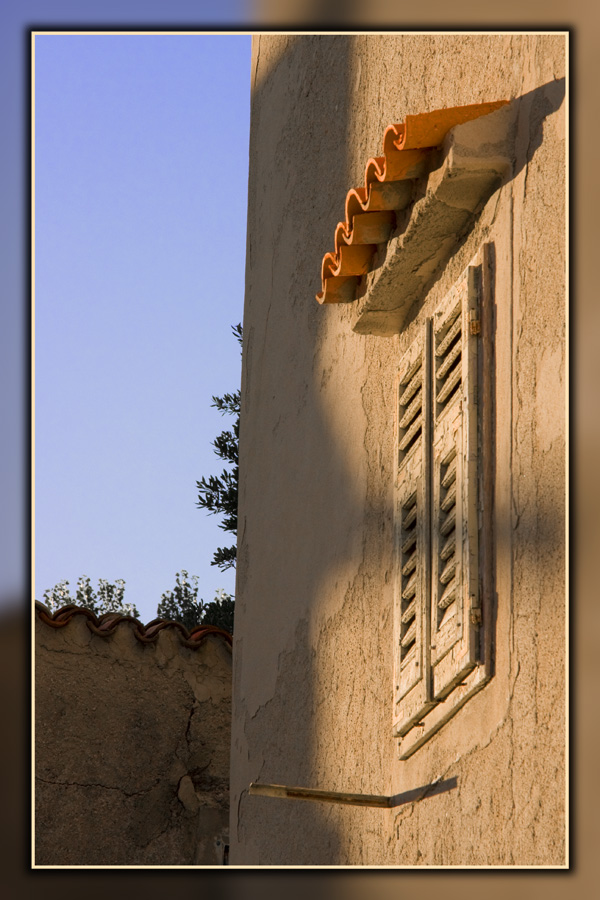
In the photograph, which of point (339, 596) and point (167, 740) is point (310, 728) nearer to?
point (339, 596)

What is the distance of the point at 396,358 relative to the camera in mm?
3115

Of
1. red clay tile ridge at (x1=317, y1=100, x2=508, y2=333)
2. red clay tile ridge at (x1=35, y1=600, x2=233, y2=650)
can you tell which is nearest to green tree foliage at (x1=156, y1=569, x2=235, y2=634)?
red clay tile ridge at (x1=35, y1=600, x2=233, y2=650)

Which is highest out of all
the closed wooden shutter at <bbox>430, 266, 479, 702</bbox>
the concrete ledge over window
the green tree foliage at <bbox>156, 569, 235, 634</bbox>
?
the concrete ledge over window

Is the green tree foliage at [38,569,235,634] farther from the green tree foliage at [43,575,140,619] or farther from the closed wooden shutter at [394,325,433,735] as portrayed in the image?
the closed wooden shutter at [394,325,433,735]

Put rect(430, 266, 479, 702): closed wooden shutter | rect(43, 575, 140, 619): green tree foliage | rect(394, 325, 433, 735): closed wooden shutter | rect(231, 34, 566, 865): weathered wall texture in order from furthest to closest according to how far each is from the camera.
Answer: rect(43, 575, 140, 619): green tree foliage
rect(394, 325, 433, 735): closed wooden shutter
rect(430, 266, 479, 702): closed wooden shutter
rect(231, 34, 566, 865): weathered wall texture

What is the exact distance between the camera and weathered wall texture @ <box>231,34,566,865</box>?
2.11 metres

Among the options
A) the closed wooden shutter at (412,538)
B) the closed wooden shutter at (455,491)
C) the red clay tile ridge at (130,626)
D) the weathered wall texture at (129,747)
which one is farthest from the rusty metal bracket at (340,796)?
the red clay tile ridge at (130,626)

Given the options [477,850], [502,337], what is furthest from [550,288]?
[477,850]

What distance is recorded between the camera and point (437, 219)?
258 centimetres

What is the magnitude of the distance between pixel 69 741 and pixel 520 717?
3.66 metres

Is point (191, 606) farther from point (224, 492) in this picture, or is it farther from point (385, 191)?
point (385, 191)

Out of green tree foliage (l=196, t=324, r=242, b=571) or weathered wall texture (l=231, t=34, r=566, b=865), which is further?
green tree foliage (l=196, t=324, r=242, b=571)

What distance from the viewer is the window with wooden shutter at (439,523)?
2.34m

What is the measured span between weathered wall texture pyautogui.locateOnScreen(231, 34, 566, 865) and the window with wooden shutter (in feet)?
0.27
